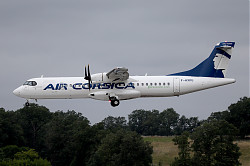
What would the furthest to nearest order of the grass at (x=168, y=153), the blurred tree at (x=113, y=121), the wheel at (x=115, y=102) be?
the blurred tree at (x=113, y=121)
the grass at (x=168, y=153)
the wheel at (x=115, y=102)

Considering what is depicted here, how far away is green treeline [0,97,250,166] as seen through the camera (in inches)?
2731

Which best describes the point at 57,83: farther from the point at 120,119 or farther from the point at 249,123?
the point at 120,119

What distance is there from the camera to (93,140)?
307 feet

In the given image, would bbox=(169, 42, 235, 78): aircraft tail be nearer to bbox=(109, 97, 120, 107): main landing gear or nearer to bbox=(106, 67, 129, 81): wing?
bbox=(106, 67, 129, 81): wing

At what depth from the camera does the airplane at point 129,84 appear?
46.2m

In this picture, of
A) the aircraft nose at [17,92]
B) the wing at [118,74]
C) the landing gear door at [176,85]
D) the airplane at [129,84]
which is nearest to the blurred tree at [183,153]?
the airplane at [129,84]

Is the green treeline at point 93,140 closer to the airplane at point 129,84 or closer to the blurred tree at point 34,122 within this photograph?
the blurred tree at point 34,122

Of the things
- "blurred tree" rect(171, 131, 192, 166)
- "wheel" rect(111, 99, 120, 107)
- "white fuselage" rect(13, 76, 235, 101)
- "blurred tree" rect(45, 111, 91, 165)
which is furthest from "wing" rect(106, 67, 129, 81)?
"blurred tree" rect(45, 111, 91, 165)

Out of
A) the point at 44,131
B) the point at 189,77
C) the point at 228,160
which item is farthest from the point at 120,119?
the point at 189,77

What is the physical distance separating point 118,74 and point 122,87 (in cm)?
177

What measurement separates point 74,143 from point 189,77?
53474mm

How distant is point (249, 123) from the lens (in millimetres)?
99125

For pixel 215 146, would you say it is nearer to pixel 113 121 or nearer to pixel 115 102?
pixel 115 102

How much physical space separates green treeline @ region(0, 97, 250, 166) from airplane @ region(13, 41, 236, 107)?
900 inches
